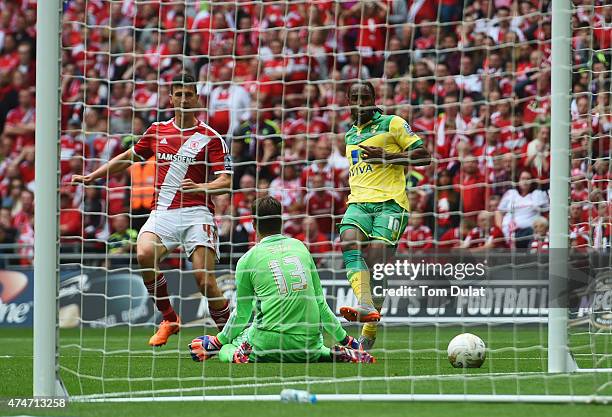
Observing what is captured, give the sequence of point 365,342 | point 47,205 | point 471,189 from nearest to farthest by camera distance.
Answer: point 47,205, point 365,342, point 471,189

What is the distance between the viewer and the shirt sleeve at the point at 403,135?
34.0ft

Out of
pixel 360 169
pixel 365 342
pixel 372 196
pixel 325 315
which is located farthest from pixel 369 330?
pixel 360 169

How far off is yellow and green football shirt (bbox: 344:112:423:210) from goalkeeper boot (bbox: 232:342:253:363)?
5.75 feet

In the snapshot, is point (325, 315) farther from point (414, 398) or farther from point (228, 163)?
point (414, 398)

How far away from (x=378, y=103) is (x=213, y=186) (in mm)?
3054

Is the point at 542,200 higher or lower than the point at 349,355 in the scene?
higher

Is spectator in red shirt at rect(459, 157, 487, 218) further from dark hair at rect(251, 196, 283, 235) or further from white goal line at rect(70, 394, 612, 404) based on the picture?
white goal line at rect(70, 394, 612, 404)

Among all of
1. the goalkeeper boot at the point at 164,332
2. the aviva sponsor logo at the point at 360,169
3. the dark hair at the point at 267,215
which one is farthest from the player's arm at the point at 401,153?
the goalkeeper boot at the point at 164,332

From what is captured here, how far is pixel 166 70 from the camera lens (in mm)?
15141

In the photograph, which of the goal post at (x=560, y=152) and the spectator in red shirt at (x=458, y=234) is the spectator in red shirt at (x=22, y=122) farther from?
the goal post at (x=560, y=152)

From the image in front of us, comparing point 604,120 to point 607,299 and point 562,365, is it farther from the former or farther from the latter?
point 562,365

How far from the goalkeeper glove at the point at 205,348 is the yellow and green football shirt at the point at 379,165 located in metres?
1.77

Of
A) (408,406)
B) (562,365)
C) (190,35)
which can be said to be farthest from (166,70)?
(408,406)

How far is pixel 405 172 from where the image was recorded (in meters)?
14.4
